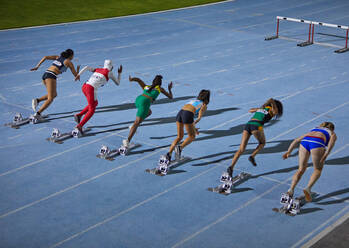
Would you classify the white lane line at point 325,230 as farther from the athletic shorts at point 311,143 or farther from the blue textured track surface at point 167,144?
the athletic shorts at point 311,143

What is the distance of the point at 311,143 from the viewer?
9.73 m

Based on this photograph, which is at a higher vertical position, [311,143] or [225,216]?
[311,143]

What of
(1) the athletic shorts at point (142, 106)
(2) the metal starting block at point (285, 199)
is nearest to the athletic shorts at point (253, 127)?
(2) the metal starting block at point (285, 199)

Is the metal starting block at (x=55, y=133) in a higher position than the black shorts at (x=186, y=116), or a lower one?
lower

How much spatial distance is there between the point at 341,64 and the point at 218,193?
1120cm

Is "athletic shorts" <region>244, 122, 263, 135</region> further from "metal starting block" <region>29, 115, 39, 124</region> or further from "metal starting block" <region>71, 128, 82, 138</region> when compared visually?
"metal starting block" <region>29, 115, 39, 124</region>

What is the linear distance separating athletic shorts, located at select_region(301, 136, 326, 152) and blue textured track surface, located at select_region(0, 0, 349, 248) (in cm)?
121

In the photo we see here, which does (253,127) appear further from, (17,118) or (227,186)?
A: (17,118)

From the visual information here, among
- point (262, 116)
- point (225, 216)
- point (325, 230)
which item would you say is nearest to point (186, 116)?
point (262, 116)

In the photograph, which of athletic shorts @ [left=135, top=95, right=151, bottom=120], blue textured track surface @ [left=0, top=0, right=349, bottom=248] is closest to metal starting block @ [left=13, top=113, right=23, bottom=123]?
blue textured track surface @ [left=0, top=0, right=349, bottom=248]

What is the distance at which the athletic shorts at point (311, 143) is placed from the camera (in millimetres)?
9688

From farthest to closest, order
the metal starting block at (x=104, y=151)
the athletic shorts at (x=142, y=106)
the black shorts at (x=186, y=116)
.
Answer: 1. the athletic shorts at (x=142, y=106)
2. the metal starting block at (x=104, y=151)
3. the black shorts at (x=186, y=116)

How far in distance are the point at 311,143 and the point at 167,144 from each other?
4.31 m

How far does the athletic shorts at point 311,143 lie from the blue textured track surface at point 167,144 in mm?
1211
